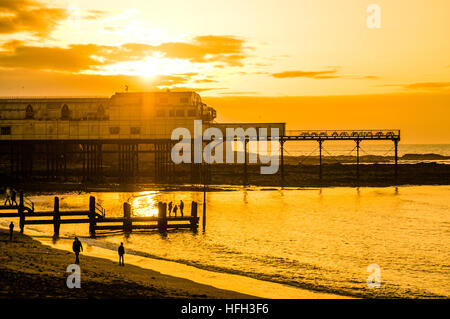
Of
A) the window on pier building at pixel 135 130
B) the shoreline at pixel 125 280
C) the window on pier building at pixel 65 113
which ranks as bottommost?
the shoreline at pixel 125 280

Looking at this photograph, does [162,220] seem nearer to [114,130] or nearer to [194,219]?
[194,219]

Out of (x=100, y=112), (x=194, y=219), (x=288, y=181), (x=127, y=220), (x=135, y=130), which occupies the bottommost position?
(x=288, y=181)

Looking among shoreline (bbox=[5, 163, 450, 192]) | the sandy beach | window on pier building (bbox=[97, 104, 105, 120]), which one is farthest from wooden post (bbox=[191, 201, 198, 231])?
window on pier building (bbox=[97, 104, 105, 120])

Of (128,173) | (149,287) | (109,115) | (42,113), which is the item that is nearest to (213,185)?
(128,173)

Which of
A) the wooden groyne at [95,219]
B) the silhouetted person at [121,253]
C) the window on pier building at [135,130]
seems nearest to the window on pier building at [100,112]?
the window on pier building at [135,130]

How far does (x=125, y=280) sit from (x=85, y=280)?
5.21 ft

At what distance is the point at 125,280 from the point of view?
17656 millimetres

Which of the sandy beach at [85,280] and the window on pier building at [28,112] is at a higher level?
the window on pier building at [28,112]

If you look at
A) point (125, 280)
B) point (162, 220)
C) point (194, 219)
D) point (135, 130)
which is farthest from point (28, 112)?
point (125, 280)

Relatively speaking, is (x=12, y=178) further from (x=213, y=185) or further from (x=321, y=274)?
(x=321, y=274)

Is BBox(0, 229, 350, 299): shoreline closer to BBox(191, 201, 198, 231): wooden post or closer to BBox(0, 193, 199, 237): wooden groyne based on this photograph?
BBox(0, 193, 199, 237): wooden groyne

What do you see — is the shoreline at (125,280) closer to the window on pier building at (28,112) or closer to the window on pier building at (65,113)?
the window on pier building at (65,113)

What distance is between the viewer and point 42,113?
67.4 metres

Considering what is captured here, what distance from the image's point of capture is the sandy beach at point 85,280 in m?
14.5
